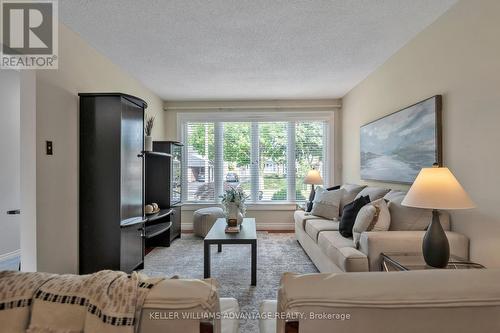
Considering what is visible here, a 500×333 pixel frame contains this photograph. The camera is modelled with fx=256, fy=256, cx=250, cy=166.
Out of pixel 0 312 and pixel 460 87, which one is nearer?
pixel 0 312

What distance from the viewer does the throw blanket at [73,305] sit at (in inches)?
30.1

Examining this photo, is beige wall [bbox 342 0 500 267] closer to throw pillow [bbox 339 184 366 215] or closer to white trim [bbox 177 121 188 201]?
throw pillow [bbox 339 184 366 215]

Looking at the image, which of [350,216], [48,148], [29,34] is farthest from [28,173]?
[350,216]

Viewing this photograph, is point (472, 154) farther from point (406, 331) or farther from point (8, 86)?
point (8, 86)

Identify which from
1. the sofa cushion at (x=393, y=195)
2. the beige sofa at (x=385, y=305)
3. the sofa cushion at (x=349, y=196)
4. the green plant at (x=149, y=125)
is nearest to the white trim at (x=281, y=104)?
the green plant at (x=149, y=125)

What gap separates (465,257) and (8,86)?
211 inches

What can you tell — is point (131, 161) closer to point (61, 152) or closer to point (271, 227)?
point (61, 152)

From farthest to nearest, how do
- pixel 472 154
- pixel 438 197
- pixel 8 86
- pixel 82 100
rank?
pixel 8 86 < pixel 82 100 < pixel 472 154 < pixel 438 197

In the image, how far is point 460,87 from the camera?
2.08 metres

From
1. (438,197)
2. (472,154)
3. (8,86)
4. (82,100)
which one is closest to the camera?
(438,197)

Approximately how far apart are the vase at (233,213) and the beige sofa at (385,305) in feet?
7.71

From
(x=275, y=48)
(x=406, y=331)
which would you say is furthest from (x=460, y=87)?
(x=406, y=331)

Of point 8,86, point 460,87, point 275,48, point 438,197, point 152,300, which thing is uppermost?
point 275,48

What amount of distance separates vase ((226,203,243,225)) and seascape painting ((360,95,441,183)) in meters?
1.87
